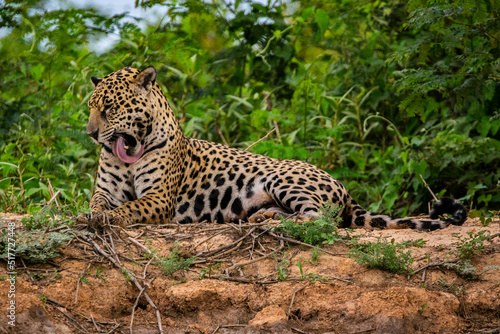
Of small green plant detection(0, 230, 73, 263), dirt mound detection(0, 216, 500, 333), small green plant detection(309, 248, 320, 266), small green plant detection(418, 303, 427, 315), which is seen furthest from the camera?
small green plant detection(309, 248, 320, 266)

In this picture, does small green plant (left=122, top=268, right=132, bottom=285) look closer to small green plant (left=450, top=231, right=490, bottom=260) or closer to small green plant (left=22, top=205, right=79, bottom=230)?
small green plant (left=22, top=205, right=79, bottom=230)

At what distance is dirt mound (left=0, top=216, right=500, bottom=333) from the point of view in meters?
4.62

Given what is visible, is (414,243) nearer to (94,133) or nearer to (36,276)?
Answer: (36,276)

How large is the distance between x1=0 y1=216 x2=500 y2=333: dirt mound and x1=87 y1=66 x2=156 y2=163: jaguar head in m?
1.89

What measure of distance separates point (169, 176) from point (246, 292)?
270cm

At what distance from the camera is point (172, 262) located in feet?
16.7

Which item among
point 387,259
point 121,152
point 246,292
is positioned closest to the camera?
point 246,292

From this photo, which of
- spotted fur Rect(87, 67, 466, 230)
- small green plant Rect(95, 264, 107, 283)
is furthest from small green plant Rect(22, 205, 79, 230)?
spotted fur Rect(87, 67, 466, 230)

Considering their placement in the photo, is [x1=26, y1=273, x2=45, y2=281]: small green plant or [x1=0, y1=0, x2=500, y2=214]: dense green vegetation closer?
[x1=26, y1=273, x2=45, y2=281]: small green plant

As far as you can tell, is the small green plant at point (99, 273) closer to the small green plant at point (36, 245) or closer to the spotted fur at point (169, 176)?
the small green plant at point (36, 245)

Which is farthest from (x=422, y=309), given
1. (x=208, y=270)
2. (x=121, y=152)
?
(x=121, y=152)

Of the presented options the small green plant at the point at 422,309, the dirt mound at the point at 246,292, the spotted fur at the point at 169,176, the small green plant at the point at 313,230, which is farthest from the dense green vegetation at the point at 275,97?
the small green plant at the point at 422,309

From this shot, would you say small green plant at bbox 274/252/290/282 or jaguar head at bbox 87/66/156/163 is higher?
jaguar head at bbox 87/66/156/163

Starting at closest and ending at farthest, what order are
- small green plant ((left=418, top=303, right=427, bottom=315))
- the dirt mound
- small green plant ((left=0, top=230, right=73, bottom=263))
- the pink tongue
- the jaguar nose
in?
the dirt mound
small green plant ((left=418, top=303, right=427, bottom=315))
small green plant ((left=0, top=230, right=73, bottom=263))
the jaguar nose
the pink tongue
